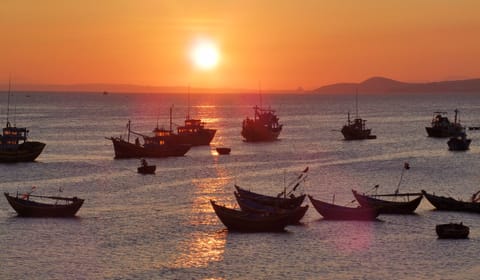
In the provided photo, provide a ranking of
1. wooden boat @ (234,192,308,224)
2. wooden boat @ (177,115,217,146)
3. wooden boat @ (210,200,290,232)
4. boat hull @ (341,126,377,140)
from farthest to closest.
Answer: boat hull @ (341,126,377,140) < wooden boat @ (177,115,217,146) < wooden boat @ (234,192,308,224) < wooden boat @ (210,200,290,232)

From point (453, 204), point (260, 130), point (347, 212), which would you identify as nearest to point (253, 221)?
point (347, 212)

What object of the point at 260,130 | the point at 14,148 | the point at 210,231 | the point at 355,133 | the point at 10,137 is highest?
the point at 260,130

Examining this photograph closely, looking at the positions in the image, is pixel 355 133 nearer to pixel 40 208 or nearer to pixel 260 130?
pixel 260 130

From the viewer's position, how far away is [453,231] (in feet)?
205

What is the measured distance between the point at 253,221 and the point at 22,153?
2401 inches

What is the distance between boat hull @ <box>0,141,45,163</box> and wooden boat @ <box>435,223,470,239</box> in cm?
7055

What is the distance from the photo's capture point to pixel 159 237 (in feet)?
212

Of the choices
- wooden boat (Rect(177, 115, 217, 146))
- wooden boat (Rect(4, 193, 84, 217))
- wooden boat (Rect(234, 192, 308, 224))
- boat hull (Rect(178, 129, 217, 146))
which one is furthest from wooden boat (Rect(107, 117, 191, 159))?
wooden boat (Rect(234, 192, 308, 224))

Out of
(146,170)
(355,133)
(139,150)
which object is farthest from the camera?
(355,133)

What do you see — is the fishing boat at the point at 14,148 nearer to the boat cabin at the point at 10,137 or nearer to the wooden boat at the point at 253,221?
the boat cabin at the point at 10,137

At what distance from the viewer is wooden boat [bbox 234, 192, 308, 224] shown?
220ft

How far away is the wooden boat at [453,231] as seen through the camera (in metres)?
62.4

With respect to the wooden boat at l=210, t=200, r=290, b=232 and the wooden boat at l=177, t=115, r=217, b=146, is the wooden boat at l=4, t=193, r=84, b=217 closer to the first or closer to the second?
the wooden boat at l=210, t=200, r=290, b=232

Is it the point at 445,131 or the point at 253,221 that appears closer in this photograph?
the point at 253,221
